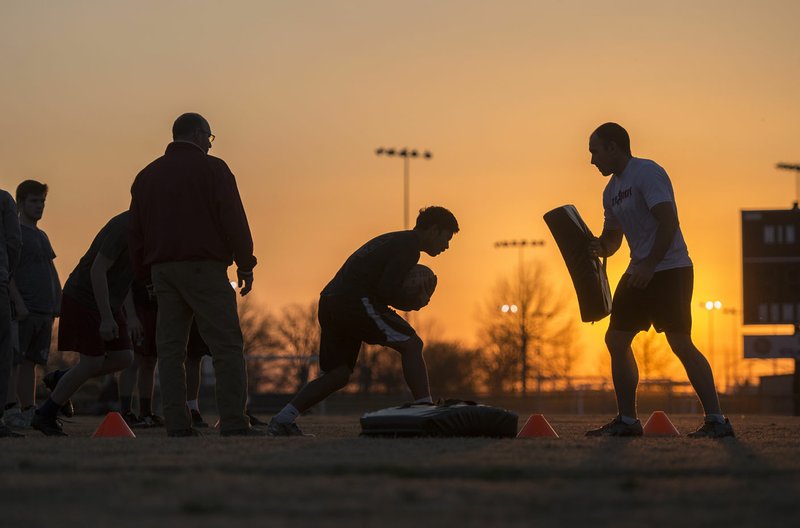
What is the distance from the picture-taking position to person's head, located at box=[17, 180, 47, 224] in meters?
12.7

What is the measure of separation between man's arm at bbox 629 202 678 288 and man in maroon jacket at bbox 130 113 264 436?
2648mm

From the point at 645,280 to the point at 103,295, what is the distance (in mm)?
3884

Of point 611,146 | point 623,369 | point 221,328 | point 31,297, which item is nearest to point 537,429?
point 623,369

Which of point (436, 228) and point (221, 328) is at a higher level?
point (436, 228)

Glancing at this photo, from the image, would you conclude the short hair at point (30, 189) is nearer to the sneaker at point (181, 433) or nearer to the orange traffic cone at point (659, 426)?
the sneaker at point (181, 433)

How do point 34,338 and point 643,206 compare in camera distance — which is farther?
point 34,338

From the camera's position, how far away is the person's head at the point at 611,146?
10375mm

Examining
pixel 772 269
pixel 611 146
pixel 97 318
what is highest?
pixel 772 269

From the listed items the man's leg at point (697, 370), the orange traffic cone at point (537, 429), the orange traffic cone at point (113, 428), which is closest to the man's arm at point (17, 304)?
the orange traffic cone at point (113, 428)

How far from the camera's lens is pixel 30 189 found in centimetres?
1267

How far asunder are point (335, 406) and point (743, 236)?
1939 cm

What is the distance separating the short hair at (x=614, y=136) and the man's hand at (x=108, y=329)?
12.2 ft

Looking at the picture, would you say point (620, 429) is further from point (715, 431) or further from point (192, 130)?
point (192, 130)

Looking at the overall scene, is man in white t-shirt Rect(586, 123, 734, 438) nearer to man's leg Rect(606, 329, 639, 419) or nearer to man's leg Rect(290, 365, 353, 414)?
man's leg Rect(606, 329, 639, 419)
